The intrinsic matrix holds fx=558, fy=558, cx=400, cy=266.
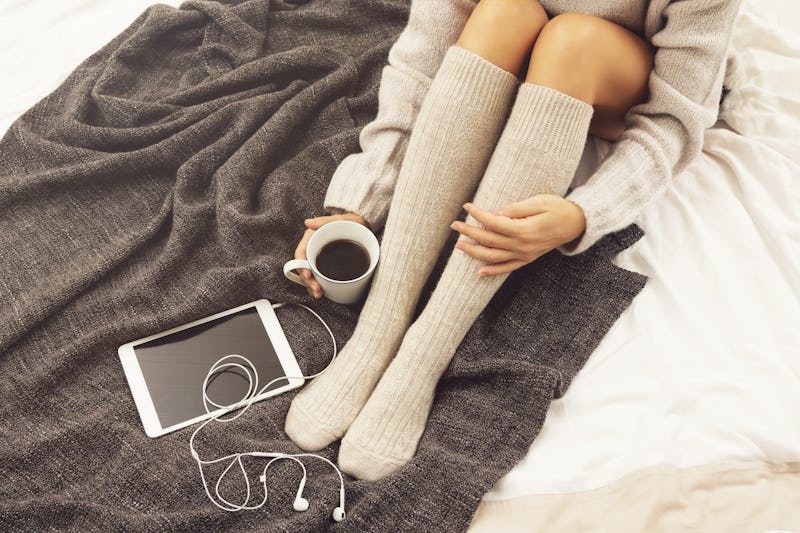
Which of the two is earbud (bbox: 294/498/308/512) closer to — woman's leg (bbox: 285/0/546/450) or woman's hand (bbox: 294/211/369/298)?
woman's leg (bbox: 285/0/546/450)

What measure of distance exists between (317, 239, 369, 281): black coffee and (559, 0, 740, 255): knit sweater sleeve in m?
0.25

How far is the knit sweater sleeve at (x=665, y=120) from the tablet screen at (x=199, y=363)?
1.31 feet

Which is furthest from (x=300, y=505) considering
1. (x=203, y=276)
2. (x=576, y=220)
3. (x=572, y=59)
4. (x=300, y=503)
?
(x=572, y=59)

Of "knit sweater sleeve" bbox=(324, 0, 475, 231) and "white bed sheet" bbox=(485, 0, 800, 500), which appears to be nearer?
"white bed sheet" bbox=(485, 0, 800, 500)

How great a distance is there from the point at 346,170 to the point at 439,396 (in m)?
0.32

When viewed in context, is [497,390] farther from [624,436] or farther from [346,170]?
[346,170]

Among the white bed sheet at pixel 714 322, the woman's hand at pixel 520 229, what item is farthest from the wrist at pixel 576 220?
the white bed sheet at pixel 714 322

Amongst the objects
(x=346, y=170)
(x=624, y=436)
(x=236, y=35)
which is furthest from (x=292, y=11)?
(x=624, y=436)

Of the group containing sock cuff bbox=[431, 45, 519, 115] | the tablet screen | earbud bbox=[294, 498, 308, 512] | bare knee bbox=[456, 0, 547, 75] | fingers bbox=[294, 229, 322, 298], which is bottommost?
earbud bbox=[294, 498, 308, 512]

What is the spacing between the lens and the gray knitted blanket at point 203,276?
597 mm

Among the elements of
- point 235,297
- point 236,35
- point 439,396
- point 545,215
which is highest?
point 236,35

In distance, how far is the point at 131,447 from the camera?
2.04 feet

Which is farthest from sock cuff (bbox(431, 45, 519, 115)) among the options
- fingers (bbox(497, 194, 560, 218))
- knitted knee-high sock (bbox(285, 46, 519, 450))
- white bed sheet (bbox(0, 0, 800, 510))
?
white bed sheet (bbox(0, 0, 800, 510))

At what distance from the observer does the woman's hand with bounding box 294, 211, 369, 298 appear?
0.69m
